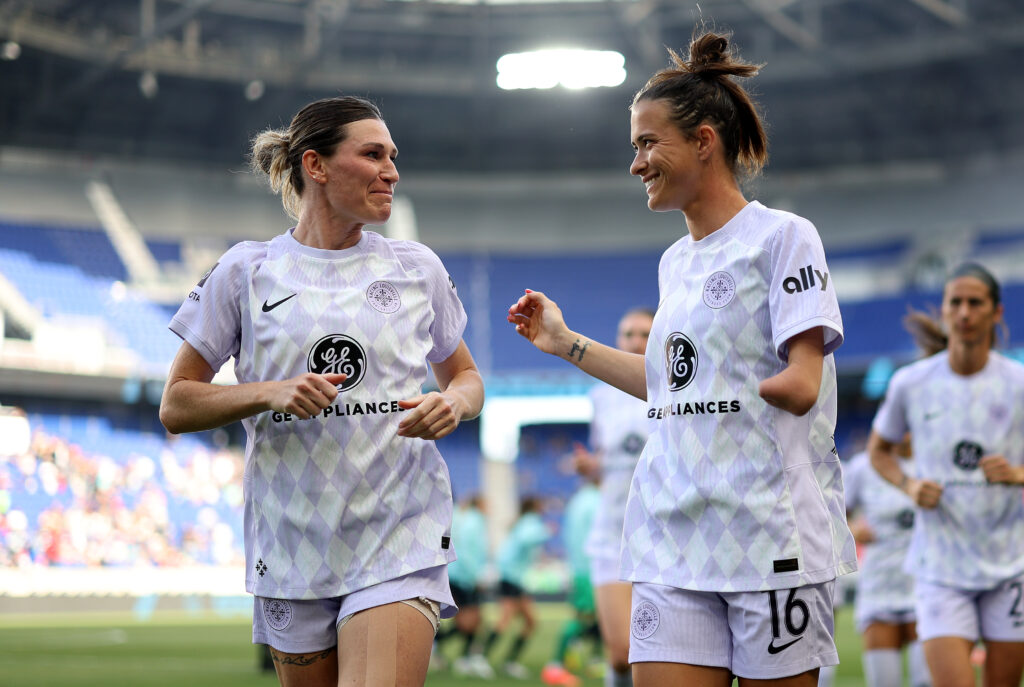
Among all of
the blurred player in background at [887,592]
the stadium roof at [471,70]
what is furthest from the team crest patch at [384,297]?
the stadium roof at [471,70]

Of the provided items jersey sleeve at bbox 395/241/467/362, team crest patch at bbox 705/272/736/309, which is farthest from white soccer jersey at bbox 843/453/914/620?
team crest patch at bbox 705/272/736/309

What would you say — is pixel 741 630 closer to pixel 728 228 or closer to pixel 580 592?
pixel 728 228

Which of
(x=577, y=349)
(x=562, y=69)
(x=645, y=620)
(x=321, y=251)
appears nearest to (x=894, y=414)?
(x=577, y=349)

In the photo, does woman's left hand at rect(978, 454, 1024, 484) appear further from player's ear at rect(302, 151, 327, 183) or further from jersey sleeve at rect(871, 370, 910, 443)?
player's ear at rect(302, 151, 327, 183)

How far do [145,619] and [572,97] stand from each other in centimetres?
1616

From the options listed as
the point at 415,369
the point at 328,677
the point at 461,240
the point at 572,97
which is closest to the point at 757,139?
the point at 415,369

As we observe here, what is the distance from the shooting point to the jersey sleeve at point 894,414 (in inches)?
223

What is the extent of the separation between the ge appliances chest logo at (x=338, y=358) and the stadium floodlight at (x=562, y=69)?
79.5ft

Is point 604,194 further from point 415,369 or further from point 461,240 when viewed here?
point 415,369

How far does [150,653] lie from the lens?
1409 cm

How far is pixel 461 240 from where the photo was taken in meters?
32.1

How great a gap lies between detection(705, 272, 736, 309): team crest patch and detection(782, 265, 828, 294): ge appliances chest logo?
6.5 inches

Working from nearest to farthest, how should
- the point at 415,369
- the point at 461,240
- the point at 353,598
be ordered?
1. the point at 353,598
2. the point at 415,369
3. the point at 461,240

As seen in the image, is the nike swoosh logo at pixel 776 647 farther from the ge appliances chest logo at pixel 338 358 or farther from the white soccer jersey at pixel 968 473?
the white soccer jersey at pixel 968 473
